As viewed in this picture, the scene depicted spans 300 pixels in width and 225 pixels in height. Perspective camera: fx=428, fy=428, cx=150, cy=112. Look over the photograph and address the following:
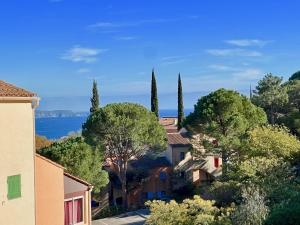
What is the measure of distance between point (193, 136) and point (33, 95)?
3377 cm

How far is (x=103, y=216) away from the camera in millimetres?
47188

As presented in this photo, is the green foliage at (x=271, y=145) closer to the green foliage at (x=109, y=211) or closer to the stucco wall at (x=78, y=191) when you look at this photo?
the green foliage at (x=109, y=211)

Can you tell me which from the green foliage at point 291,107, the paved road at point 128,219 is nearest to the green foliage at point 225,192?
the paved road at point 128,219

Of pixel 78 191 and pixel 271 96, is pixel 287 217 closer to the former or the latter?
pixel 78 191

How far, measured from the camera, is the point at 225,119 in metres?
45.6

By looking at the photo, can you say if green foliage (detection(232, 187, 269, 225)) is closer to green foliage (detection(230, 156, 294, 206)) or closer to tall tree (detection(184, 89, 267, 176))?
green foliage (detection(230, 156, 294, 206))

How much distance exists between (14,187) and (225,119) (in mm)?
32309

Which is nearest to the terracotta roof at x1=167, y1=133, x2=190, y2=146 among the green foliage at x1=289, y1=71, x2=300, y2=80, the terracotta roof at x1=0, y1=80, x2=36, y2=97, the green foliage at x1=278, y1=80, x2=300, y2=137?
the green foliage at x1=278, y1=80, x2=300, y2=137

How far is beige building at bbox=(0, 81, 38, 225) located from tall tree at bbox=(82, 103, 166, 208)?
2834 cm

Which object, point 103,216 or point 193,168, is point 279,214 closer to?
point 103,216

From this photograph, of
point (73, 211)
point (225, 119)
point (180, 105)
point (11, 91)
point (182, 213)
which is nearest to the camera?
point (11, 91)

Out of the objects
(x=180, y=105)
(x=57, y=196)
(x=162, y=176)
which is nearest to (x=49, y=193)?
(x=57, y=196)

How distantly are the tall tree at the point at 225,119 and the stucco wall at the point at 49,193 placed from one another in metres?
27.6

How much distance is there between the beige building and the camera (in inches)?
613
